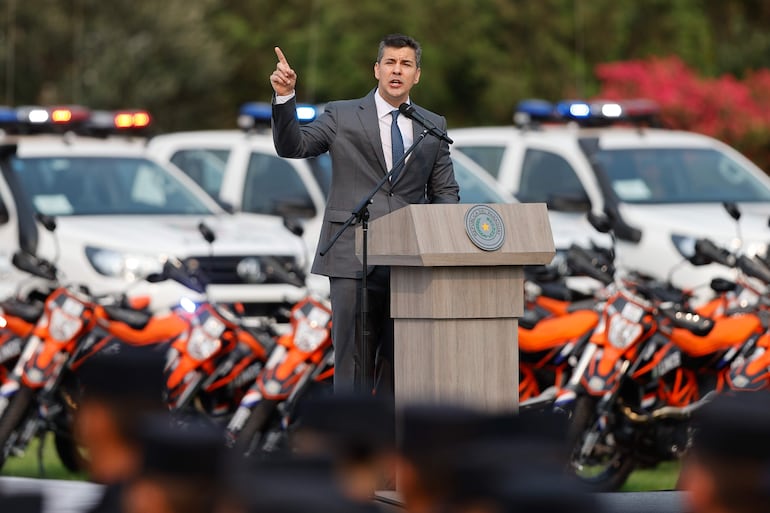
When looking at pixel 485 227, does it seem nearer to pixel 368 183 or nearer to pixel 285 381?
pixel 368 183

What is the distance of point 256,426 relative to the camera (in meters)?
9.79

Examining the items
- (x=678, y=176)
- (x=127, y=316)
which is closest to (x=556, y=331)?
(x=127, y=316)

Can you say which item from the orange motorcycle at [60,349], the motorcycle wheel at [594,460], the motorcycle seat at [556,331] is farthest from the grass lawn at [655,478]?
the orange motorcycle at [60,349]

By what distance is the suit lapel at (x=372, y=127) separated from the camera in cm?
763

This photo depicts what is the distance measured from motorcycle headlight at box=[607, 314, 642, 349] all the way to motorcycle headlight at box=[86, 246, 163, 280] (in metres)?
3.32

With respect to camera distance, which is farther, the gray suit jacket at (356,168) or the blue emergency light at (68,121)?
the blue emergency light at (68,121)

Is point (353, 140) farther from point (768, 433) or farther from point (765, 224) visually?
point (765, 224)

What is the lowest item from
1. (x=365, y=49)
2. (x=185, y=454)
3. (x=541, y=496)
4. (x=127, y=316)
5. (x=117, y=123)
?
(x=541, y=496)

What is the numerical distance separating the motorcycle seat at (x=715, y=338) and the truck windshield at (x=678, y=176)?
4.10 m

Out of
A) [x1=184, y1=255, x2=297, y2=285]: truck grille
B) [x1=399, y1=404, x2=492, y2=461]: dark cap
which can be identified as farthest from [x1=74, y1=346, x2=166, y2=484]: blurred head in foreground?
[x1=184, y1=255, x2=297, y2=285]: truck grille

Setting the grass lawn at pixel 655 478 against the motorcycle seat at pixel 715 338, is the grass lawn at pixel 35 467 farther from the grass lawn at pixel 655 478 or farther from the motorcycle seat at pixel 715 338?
the motorcycle seat at pixel 715 338

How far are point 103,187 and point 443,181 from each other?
556cm

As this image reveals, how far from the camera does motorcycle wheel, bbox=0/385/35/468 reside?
973 cm

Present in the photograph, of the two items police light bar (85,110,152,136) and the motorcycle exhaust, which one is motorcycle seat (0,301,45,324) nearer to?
the motorcycle exhaust
